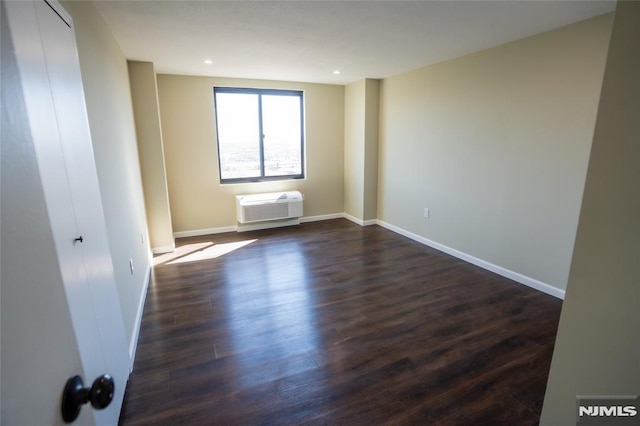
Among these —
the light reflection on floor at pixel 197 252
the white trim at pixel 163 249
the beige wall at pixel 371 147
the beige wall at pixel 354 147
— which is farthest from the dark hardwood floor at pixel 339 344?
the beige wall at pixel 354 147

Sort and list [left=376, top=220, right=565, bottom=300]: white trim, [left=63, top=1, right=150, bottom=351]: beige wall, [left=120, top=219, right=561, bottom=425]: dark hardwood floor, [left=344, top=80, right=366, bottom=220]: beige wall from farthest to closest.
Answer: [left=344, top=80, right=366, bottom=220]: beige wall
[left=376, top=220, right=565, bottom=300]: white trim
[left=63, top=1, right=150, bottom=351]: beige wall
[left=120, top=219, right=561, bottom=425]: dark hardwood floor

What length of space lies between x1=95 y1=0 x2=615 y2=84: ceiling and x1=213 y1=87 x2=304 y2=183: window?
42.7 inches

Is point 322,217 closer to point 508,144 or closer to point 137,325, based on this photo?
point 508,144

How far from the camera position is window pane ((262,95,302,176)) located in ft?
16.9

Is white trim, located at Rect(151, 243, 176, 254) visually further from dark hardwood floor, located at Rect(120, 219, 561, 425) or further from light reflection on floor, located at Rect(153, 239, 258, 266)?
dark hardwood floor, located at Rect(120, 219, 561, 425)

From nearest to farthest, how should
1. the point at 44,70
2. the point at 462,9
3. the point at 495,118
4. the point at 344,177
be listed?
1. the point at 44,70
2. the point at 462,9
3. the point at 495,118
4. the point at 344,177

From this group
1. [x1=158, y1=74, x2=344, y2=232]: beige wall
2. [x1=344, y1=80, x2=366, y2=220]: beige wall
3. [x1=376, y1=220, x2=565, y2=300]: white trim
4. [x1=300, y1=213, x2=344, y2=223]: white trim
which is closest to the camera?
[x1=376, y1=220, x2=565, y2=300]: white trim

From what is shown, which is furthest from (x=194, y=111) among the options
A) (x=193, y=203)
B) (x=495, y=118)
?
(x=495, y=118)

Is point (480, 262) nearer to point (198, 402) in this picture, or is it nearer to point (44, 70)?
point (198, 402)

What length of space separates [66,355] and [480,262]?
151 inches

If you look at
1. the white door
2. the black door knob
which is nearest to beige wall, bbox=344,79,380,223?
the white door

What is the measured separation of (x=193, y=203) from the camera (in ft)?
16.0

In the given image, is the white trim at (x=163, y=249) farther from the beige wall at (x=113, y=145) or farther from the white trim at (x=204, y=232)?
the beige wall at (x=113, y=145)

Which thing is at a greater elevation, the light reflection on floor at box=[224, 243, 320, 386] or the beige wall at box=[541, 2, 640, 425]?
the beige wall at box=[541, 2, 640, 425]
